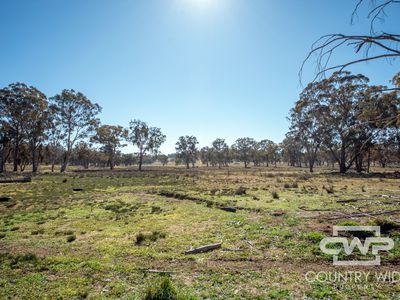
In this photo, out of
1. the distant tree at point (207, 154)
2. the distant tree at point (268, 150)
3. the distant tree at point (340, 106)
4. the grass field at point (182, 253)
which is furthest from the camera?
the distant tree at point (207, 154)

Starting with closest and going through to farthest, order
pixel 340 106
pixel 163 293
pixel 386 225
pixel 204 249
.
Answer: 1. pixel 163 293
2. pixel 204 249
3. pixel 386 225
4. pixel 340 106

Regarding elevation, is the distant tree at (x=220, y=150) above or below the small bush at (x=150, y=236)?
above

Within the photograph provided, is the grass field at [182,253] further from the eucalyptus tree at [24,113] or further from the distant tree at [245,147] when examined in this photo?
the distant tree at [245,147]

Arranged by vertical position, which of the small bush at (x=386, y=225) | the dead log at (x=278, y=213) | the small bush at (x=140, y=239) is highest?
the small bush at (x=386, y=225)

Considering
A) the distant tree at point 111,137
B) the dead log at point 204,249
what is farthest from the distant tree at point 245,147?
the dead log at point 204,249

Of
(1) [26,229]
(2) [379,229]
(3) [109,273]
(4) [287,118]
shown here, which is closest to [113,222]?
(1) [26,229]

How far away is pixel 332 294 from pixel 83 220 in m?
12.0

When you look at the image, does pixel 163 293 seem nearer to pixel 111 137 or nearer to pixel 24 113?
pixel 24 113

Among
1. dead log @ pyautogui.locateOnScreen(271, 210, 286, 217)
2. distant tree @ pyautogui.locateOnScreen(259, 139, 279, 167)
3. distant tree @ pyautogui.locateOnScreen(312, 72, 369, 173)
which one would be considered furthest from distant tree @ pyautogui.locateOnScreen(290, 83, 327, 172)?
distant tree @ pyautogui.locateOnScreen(259, 139, 279, 167)

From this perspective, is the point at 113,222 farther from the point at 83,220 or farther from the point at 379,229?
the point at 379,229

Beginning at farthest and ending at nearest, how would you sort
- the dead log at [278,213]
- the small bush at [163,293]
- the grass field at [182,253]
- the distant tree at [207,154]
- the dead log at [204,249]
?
the distant tree at [207,154] < the dead log at [278,213] < the dead log at [204,249] < the grass field at [182,253] < the small bush at [163,293]

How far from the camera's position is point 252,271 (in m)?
6.80

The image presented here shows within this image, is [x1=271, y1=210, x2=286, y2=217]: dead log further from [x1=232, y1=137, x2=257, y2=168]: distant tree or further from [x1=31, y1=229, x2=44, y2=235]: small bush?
[x1=232, y1=137, x2=257, y2=168]: distant tree

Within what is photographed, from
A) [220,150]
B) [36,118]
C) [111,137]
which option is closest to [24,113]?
[36,118]
